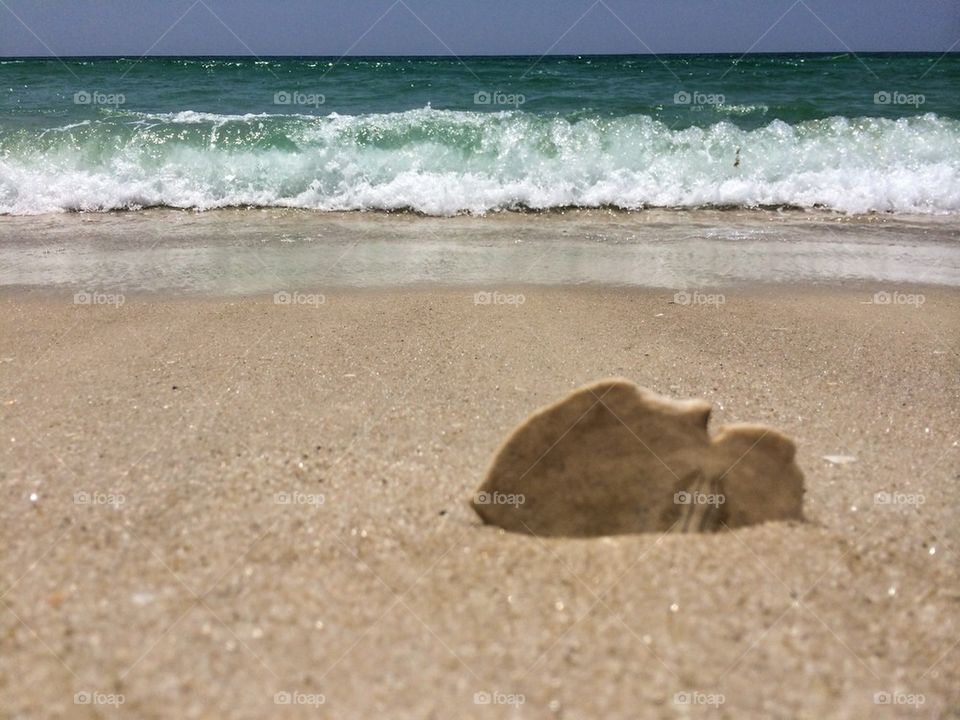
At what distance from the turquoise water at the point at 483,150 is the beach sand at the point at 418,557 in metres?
4.17

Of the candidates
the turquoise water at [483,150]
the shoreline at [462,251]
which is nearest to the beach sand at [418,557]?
the shoreline at [462,251]

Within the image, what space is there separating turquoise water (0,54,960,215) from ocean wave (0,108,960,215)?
20 millimetres

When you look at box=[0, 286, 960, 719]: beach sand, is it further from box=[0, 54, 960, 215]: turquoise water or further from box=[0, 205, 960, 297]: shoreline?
box=[0, 54, 960, 215]: turquoise water

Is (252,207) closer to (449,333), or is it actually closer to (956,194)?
(449,333)

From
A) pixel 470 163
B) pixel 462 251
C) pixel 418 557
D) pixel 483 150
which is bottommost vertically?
pixel 418 557

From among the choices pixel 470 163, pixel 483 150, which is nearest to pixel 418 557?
pixel 470 163

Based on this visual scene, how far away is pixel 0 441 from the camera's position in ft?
7.18

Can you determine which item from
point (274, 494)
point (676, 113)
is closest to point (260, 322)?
point (274, 494)

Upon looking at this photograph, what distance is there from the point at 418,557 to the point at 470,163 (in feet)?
21.9

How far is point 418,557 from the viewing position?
1658 mm

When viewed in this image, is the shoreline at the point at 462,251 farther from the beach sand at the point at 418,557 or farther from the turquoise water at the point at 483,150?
the beach sand at the point at 418,557

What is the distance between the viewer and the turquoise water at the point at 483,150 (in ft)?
22.5

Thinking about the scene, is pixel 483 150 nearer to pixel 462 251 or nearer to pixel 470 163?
pixel 470 163

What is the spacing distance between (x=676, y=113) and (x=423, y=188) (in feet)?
13.9
